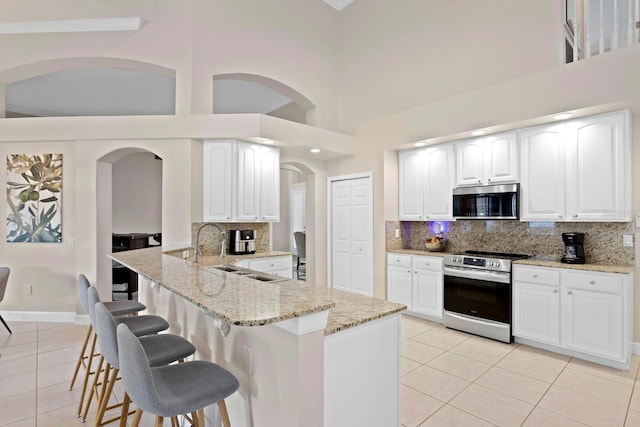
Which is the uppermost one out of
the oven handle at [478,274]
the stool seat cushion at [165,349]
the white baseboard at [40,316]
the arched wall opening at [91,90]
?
the arched wall opening at [91,90]

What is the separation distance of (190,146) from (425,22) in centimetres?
391

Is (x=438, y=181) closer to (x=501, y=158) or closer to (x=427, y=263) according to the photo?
(x=501, y=158)

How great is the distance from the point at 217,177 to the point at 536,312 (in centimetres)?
415

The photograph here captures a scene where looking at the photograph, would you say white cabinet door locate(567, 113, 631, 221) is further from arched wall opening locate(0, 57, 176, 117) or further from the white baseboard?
the white baseboard

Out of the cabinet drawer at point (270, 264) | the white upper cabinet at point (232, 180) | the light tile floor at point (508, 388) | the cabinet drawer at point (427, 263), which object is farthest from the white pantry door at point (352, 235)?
the light tile floor at point (508, 388)

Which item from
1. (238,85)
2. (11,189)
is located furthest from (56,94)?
(238,85)

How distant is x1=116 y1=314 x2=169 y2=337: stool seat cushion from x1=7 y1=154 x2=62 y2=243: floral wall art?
321 centimetres

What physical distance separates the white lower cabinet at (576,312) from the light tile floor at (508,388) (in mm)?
151

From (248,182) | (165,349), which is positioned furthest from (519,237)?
(165,349)

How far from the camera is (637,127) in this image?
11.3 ft

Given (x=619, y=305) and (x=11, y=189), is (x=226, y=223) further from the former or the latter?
(x=619, y=305)

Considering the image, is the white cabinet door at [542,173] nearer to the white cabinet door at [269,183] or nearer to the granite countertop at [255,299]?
the granite countertop at [255,299]

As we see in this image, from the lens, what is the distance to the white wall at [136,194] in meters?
8.36

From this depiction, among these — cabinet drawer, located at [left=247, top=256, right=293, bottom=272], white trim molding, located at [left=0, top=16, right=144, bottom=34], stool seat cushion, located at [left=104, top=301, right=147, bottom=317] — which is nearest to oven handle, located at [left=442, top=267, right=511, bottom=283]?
cabinet drawer, located at [left=247, top=256, right=293, bottom=272]
